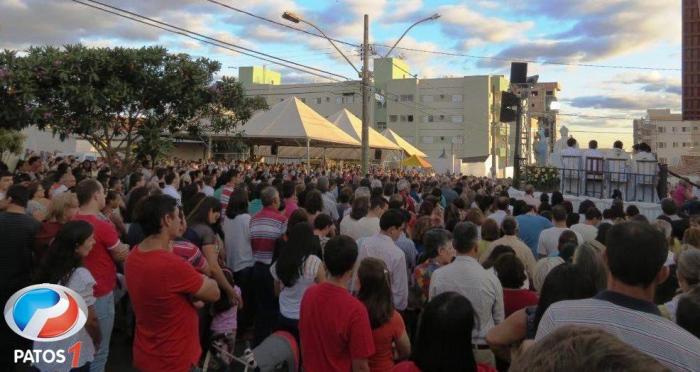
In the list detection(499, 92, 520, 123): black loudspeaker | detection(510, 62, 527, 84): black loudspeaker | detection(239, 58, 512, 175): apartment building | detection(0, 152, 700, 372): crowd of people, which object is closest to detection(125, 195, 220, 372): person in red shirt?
detection(0, 152, 700, 372): crowd of people

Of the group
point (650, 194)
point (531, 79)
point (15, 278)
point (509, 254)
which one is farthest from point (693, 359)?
point (531, 79)

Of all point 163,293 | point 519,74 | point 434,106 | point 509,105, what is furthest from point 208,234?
point 434,106

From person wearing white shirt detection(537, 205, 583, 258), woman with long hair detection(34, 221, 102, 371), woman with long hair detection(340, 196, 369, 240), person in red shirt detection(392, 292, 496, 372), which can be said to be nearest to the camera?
person in red shirt detection(392, 292, 496, 372)

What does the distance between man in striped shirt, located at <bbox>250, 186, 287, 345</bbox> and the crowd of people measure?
2 centimetres

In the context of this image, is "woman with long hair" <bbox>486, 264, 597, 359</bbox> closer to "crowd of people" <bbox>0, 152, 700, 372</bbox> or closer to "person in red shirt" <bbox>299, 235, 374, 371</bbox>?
"crowd of people" <bbox>0, 152, 700, 372</bbox>

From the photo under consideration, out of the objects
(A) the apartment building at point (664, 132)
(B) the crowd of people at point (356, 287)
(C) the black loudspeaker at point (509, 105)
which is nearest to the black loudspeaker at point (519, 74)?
(C) the black loudspeaker at point (509, 105)

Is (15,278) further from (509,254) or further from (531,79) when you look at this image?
(531,79)

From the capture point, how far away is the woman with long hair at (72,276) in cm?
360

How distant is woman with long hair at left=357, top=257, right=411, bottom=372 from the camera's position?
337 centimetres

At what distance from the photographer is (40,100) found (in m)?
10.9

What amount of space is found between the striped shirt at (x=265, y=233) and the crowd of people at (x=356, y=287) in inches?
0.6

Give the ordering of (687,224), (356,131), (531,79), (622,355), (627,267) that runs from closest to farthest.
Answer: (622,355)
(627,267)
(687,224)
(531,79)
(356,131)

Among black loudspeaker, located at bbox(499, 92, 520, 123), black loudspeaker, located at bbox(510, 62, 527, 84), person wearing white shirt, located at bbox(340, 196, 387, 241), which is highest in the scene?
black loudspeaker, located at bbox(510, 62, 527, 84)

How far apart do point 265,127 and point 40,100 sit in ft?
38.0
